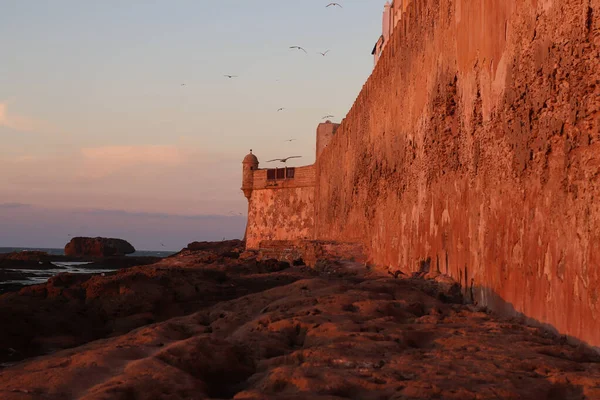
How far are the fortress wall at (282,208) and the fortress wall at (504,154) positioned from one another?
1697 cm

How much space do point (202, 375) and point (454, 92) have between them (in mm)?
4124

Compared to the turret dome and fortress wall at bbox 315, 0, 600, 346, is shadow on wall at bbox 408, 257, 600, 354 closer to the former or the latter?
fortress wall at bbox 315, 0, 600, 346

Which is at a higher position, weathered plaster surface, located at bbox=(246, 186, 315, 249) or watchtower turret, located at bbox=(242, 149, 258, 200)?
watchtower turret, located at bbox=(242, 149, 258, 200)

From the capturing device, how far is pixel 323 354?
13.2 feet

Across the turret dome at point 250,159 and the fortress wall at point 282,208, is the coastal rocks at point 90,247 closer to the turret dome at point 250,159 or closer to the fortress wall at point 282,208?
the turret dome at point 250,159

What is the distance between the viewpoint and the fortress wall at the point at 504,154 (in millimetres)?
4000

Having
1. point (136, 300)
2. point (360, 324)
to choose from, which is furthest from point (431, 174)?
point (136, 300)

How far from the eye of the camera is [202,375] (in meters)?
3.98

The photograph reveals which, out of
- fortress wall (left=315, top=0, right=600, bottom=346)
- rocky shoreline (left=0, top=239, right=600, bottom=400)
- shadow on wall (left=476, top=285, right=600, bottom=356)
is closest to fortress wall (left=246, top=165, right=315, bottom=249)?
fortress wall (left=315, top=0, right=600, bottom=346)

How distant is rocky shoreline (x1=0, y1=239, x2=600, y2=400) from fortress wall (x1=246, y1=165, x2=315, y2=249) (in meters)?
19.6

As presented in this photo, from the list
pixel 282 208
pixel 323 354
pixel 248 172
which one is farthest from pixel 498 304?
pixel 248 172

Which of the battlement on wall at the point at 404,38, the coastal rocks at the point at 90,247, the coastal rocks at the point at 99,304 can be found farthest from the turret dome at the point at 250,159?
the coastal rocks at the point at 90,247

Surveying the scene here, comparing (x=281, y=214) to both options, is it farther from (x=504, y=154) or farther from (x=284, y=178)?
(x=504, y=154)

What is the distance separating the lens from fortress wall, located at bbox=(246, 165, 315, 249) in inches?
1067
